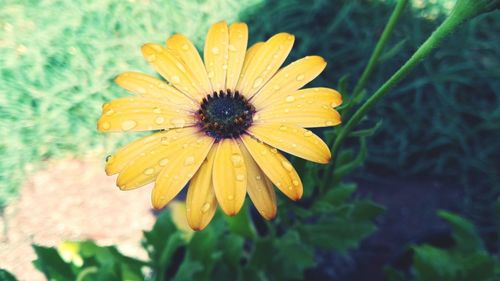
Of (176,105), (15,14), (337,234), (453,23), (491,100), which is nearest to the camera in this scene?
(453,23)

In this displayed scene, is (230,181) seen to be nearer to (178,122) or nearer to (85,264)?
(178,122)

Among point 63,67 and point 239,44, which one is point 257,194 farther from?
point 63,67

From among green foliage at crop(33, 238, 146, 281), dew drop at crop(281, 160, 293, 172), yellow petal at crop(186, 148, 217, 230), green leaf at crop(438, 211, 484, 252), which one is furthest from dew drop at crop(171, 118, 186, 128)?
green leaf at crop(438, 211, 484, 252)

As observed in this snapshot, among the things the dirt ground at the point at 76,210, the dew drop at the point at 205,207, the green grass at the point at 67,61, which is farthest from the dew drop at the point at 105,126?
the green grass at the point at 67,61

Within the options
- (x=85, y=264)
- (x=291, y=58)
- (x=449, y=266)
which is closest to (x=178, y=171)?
(x=85, y=264)

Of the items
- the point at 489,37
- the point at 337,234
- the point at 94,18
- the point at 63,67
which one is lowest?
the point at 337,234

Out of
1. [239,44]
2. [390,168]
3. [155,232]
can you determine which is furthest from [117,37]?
[239,44]

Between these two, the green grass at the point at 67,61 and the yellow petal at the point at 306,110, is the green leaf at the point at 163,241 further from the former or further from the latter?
the green grass at the point at 67,61
